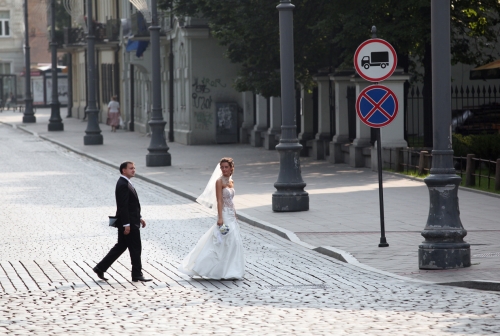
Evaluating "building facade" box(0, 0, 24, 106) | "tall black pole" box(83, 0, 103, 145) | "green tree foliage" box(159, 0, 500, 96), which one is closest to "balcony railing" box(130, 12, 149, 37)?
"tall black pole" box(83, 0, 103, 145)

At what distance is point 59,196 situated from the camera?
19594 millimetres

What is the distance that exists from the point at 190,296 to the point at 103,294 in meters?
0.84

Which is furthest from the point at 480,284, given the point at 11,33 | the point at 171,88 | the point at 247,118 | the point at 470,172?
the point at 11,33

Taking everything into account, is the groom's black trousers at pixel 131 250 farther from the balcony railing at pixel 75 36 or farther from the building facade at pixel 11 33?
the building facade at pixel 11 33

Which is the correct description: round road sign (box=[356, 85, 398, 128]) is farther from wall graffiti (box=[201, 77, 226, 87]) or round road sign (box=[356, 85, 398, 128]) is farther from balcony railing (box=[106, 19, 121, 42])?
balcony railing (box=[106, 19, 121, 42])

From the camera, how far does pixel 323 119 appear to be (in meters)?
28.0

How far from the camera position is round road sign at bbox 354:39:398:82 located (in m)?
13.0

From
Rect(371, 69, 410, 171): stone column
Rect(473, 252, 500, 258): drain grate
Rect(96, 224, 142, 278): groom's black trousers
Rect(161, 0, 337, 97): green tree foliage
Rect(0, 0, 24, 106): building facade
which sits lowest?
Rect(473, 252, 500, 258): drain grate

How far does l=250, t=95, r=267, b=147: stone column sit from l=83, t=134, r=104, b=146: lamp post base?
216 inches

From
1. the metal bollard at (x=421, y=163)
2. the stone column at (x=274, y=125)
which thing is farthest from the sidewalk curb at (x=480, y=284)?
the stone column at (x=274, y=125)

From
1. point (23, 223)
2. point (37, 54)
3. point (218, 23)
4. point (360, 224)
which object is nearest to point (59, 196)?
point (23, 223)

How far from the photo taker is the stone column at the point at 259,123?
33812 millimetres

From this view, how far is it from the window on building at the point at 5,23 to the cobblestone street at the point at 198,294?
72.3 metres

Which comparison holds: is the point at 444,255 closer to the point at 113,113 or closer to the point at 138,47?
the point at 138,47
